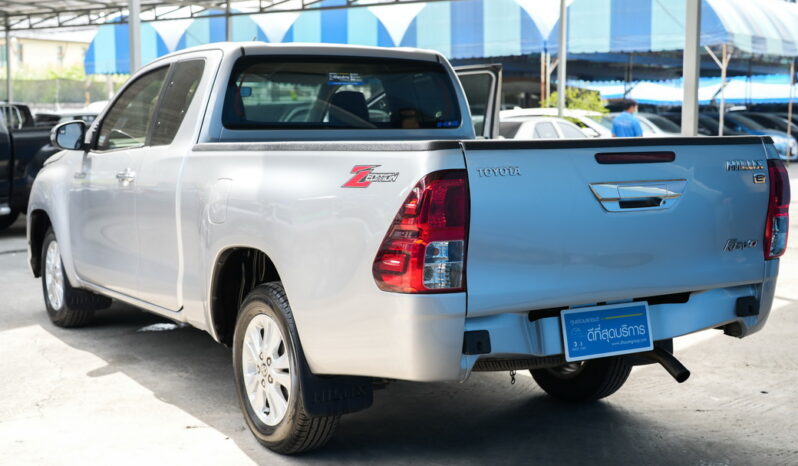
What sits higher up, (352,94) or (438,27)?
(438,27)

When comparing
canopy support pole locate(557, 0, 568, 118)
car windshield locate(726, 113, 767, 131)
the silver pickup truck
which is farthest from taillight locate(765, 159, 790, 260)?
car windshield locate(726, 113, 767, 131)

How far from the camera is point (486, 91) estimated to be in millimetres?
7539

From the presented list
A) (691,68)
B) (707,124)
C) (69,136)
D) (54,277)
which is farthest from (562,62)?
(69,136)

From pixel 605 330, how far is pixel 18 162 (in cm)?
970

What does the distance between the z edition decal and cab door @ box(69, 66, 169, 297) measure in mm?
2077

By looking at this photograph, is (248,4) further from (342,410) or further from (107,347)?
(342,410)

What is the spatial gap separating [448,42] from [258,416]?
79.2ft

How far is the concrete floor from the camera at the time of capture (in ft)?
13.8

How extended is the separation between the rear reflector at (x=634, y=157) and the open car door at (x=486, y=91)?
3429 mm

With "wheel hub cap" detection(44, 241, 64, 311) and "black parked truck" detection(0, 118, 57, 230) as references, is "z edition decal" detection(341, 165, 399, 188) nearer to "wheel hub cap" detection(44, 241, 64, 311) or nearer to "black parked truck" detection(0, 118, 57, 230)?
"wheel hub cap" detection(44, 241, 64, 311)

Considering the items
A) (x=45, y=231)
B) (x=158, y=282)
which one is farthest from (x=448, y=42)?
(x=158, y=282)


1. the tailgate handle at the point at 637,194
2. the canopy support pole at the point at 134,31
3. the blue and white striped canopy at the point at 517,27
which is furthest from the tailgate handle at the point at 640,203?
the blue and white striped canopy at the point at 517,27

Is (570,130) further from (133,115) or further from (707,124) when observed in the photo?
(133,115)

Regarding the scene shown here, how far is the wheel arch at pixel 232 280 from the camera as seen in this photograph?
14.6ft
